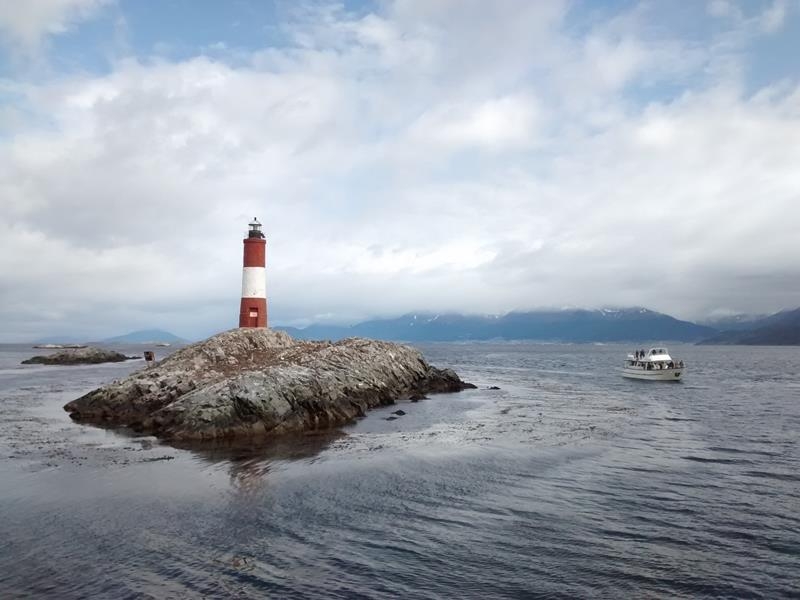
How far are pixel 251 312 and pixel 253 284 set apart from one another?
8.20 feet

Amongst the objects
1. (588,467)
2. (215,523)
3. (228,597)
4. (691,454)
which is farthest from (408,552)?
(691,454)

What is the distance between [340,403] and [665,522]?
21909 mm

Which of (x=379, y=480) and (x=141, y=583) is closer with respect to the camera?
(x=141, y=583)

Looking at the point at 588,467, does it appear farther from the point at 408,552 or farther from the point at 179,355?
the point at 179,355

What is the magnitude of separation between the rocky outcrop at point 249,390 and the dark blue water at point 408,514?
98.4 inches

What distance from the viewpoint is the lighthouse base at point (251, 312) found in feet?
163

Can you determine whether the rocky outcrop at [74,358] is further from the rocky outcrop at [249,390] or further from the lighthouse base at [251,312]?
the rocky outcrop at [249,390]

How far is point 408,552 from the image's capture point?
43.4ft

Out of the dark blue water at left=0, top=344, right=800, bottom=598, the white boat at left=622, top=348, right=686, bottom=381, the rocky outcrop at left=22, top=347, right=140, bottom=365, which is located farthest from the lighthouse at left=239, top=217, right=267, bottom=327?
the rocky outcrop at left=22, top=347, right=140, bottom=365

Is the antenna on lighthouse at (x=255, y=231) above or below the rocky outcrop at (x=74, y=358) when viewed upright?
above

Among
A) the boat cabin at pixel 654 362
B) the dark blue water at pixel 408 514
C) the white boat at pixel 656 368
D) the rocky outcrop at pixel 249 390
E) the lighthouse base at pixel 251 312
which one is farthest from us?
the boat cabin at pixel 654 362

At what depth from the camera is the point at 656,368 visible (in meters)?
66.4

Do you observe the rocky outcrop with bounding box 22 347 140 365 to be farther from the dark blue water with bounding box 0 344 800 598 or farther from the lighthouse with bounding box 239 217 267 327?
the dark blue water with bounding box 0 344 800 598

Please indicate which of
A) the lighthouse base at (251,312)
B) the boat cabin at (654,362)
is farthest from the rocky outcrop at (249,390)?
the boat cabin at (654,362)
